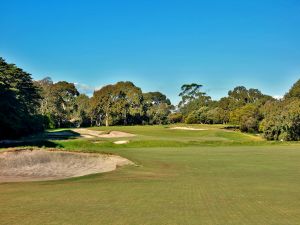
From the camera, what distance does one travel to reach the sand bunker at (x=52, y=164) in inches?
955

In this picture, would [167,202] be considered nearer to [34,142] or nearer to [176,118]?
[34,142]

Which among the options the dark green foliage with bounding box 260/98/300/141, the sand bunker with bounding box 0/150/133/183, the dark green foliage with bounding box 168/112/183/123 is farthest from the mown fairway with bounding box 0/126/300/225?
the dark green foliage with bounding box 168/112/183/123

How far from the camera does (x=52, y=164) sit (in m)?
27.8

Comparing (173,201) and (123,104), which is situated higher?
(123,104)

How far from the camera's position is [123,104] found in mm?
127125

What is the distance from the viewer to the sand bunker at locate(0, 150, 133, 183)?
955 inches

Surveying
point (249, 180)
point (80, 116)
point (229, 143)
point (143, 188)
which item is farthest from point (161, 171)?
point (80, 116)

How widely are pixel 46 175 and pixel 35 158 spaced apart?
15.6 feet

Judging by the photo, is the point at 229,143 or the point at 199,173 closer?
the point at 199,173

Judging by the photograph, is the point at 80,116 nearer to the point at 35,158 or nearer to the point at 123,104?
the point at 123,104

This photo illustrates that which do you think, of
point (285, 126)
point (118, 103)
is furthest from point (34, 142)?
point (118, 103)

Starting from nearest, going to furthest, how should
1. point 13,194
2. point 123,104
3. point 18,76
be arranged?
point 13,194
point 18,76
point 123,104

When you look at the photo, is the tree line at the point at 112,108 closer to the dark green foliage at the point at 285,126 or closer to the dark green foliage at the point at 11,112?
the dark green foliage at the point at 11,112

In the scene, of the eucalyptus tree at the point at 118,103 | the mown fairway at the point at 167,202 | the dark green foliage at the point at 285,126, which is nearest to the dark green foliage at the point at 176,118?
the eucalyptus tree at the point at 118,103
